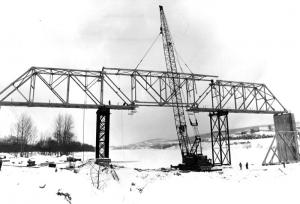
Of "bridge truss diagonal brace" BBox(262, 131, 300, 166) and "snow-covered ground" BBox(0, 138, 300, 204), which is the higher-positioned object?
"bridge truss diagonal brace" BBox(262, 131, 300, 166)

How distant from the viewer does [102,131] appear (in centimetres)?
3738

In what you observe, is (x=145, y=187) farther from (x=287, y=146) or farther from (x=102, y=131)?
(x=287, y=146)

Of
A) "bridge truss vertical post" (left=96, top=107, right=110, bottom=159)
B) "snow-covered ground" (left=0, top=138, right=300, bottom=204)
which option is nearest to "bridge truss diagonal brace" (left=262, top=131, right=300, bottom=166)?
"snow-covered ground" (left=0, top=138, right=300, bottom=204)

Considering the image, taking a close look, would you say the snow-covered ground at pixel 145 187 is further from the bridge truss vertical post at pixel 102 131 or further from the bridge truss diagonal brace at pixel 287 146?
the bridge truss diagonal brace at pixel 287 146

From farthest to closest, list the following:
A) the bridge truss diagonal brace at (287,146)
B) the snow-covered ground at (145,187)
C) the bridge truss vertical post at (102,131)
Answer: the bridge truss diagonal brace at (287,146) → the bridge truss vertical post at (102,131) → the snow-covered ground at (145,187)

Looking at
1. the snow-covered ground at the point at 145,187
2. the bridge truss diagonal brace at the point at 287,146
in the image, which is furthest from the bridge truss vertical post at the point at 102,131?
the bridge truss diagonal brace at the point at 287,146

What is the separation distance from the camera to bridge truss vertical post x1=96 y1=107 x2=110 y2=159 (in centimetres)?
3644

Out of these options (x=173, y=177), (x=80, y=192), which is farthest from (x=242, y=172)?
(x=80, y=192)

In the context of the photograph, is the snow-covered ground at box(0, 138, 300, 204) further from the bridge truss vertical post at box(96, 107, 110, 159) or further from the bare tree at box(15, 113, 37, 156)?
the bare tree at box(15, 113, 37, 156)

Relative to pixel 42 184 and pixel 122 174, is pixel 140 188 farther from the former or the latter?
pixel 42 184

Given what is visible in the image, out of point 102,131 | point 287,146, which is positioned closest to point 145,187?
point 102,131

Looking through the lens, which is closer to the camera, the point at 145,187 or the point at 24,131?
the point at 145,187

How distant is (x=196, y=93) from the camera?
42594 millimetres

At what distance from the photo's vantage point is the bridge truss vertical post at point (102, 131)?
36438mm
